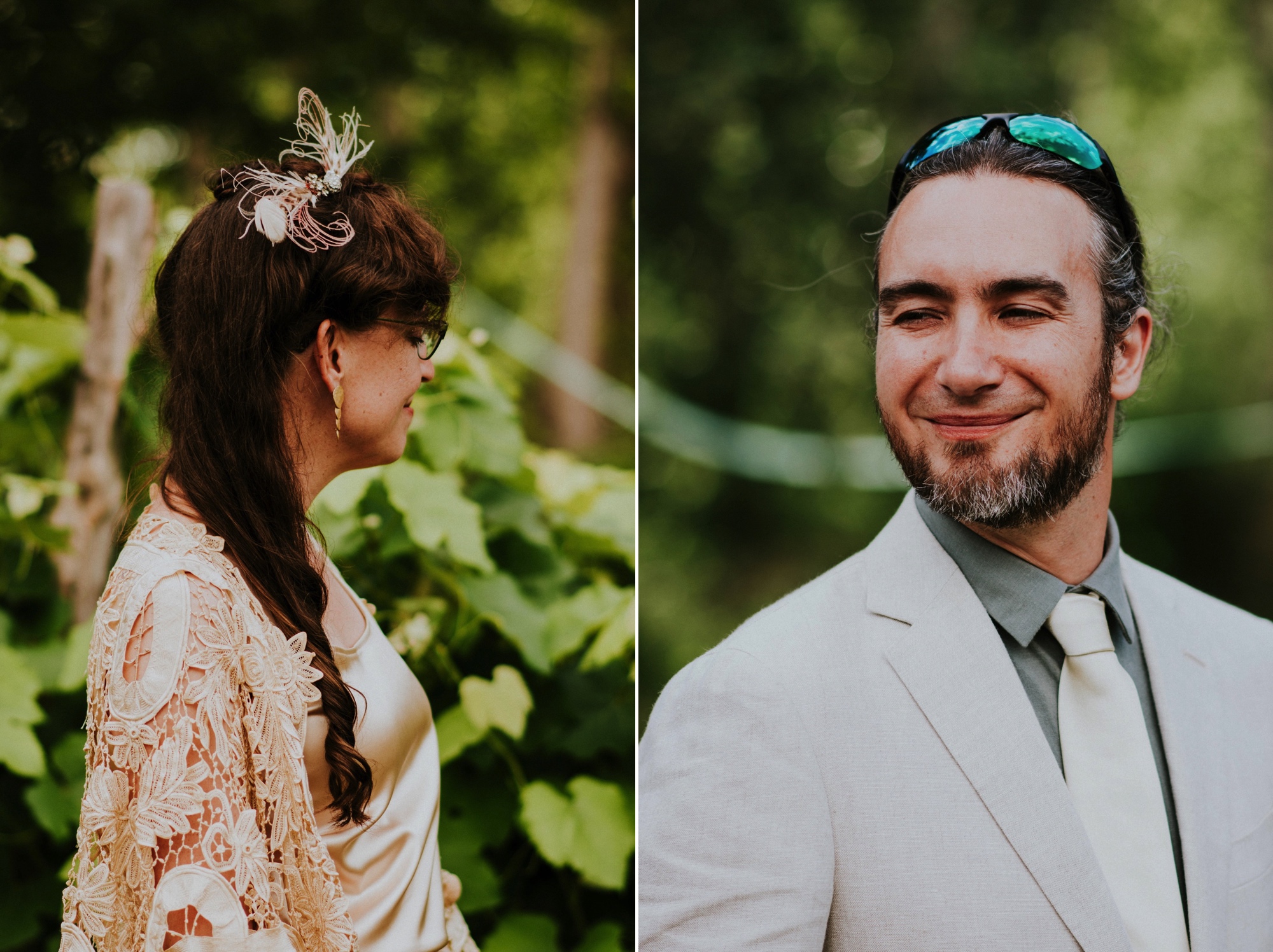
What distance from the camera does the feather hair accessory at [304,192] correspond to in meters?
1.35

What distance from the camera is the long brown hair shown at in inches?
53.1

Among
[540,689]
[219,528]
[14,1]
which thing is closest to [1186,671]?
[540,689]

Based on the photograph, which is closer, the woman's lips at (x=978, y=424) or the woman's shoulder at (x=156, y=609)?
the woman's shoulder at (x=156, y=609)

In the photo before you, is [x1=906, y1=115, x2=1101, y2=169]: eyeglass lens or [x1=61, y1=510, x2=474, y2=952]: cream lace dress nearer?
[x1=61, y1=510, x2=474, y2=952]: cream lace dress

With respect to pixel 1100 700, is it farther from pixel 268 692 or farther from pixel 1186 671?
pixel 268 692

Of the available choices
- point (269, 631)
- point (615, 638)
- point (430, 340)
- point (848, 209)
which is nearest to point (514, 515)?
point (615, 638)

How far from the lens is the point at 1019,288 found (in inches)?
59.2

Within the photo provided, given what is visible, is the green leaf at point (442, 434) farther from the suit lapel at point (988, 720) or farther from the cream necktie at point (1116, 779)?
the cream necktie at point (1116, 779)

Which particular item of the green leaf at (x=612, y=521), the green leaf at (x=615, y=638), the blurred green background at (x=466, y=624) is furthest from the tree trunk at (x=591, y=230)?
the green leaf at (x=615, y=638)

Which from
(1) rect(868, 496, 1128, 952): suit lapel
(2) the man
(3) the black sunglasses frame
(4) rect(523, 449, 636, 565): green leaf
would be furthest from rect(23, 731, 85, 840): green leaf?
(3) the black sunglasses frame

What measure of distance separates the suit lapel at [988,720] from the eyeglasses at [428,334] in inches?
27.5

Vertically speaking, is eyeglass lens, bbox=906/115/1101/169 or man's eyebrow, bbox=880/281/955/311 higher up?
eyeglass lens, bbox=906/115/1101/169

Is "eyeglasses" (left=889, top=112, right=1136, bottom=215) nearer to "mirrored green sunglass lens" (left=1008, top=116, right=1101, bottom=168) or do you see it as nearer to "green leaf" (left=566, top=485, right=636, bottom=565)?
"mirrored green sunglass lens" (left=1008, top=116, right=1101, bottom=168)

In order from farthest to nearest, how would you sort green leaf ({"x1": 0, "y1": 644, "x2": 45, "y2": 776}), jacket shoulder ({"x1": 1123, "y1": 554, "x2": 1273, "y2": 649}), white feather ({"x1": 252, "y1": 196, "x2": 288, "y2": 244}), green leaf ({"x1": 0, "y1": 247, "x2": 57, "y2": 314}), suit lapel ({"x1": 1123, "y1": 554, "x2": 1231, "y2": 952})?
green leaf ({"x1": 0, "y1": 247, "x2": 57, "y2": 314})
green leaf ({"x1": 0, "y1": 644, "x2": 45, "y2": 776})
jacket shoulder ({"x1": 1123, "y1": 554, "x2": 1273, "y2": 649})
suit lapel ({"x1": 1123, "y1": 554, "x2": 1231, "y2": 952})
white feather ({"x1": 252, "y1": 196, "x2": 288, "y2": 244})
